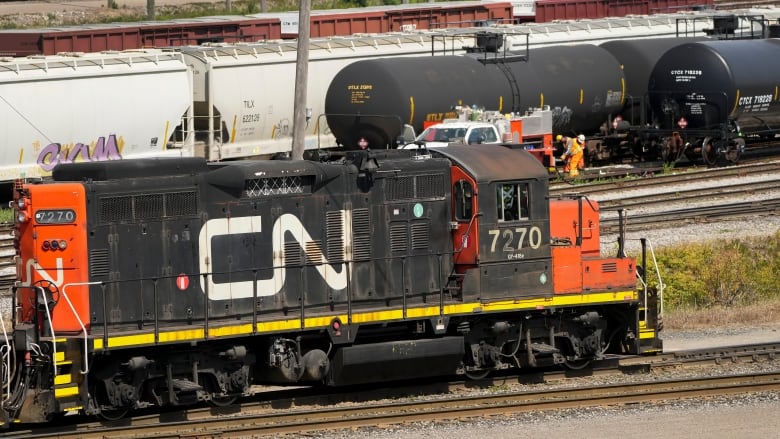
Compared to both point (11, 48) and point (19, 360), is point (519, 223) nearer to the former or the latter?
point (19, 360)

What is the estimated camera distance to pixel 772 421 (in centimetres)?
1358

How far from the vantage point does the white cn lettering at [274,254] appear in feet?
45.4

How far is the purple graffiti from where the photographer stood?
2848cm

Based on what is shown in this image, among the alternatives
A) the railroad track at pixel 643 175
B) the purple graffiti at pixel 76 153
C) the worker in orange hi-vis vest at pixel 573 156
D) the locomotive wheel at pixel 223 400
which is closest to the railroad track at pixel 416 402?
the locomotive wheel at pixel 223 400

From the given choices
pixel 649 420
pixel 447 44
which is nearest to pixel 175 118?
pixel 447 44

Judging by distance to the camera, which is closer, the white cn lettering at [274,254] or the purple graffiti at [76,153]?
the white cn lettering at [274,254]

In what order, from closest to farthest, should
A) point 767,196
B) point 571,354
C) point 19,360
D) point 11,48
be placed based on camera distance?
point 19,360 < point 571,354 < point 767,196 < point 11,48

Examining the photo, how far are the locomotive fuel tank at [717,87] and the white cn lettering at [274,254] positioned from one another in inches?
757

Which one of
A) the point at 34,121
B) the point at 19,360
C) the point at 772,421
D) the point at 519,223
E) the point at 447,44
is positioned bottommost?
the point at 772,421

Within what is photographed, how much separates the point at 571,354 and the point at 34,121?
16409mm

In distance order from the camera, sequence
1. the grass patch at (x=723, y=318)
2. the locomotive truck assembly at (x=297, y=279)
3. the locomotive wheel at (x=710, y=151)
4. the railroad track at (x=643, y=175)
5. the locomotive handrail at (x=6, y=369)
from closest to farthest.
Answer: the locomotive handrail at (x=6, y=369) < the locomotive truck assembly at (x=297, y=279) < the grass patch at (x=723, y=318) < the railroad track at (x=643, y=175) < the locomotive wheel at (x=710, y=151)

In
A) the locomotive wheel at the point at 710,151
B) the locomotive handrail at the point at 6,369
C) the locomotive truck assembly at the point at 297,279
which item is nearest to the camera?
the locomotive handrail at the point at 6,369

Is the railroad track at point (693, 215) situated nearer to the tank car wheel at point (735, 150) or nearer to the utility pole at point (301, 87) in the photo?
the tank car wheel at point (735, 150)

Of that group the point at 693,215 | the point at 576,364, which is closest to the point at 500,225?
the point at 576,364
